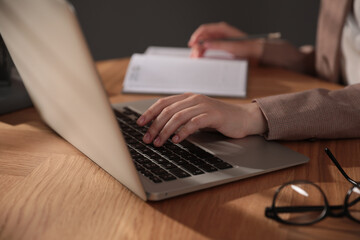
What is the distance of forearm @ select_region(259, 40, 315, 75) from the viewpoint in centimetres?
156

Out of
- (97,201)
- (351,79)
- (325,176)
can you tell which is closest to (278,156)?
(325,176)

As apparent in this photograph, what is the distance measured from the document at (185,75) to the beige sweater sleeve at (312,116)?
11.5 inches

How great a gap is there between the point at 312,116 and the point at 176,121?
11.0 inches

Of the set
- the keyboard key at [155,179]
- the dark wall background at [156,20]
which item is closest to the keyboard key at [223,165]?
the keyboard key at [155,179]

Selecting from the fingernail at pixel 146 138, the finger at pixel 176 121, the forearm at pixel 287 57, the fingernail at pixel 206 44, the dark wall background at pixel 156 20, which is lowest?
the dark wall background at pixel 156 20

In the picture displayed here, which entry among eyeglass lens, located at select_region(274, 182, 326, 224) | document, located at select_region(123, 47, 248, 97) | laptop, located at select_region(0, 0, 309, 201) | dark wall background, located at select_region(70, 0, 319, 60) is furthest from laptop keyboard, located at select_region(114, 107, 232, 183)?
dark wall background, located at select_region(70, 0, 319, 60)

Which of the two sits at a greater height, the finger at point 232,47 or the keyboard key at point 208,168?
the keyboard key at point 208,168

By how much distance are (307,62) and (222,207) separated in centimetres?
113

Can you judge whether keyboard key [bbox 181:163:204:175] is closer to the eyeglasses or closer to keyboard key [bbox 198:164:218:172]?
keyboard key [bbox 198:164:218:172]

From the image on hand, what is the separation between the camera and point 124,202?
67cm

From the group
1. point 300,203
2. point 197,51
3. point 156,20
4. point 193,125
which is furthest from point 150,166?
point 156,20

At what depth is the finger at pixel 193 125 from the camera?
2.68 feet

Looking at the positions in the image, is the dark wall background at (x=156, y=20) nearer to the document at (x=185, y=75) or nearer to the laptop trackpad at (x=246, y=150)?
the document at (x=185, y=75)

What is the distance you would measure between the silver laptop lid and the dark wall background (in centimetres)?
232
